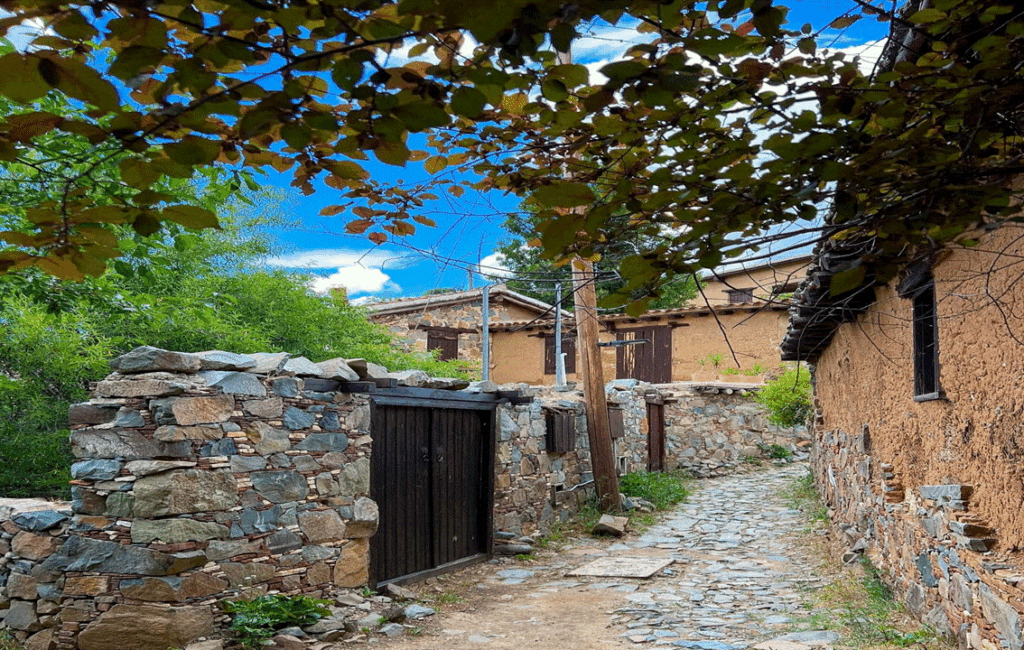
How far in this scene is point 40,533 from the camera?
5.62 m

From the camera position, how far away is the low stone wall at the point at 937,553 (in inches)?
152

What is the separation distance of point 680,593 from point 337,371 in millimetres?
3676

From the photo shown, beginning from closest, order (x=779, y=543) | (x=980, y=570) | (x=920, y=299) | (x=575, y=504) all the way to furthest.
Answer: (x=980, y=570), (x=920, y=299), (x=779, y=543), (x=575, y=504)

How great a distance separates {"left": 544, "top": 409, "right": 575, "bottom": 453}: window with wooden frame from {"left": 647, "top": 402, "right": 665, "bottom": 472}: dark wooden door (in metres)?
5.78

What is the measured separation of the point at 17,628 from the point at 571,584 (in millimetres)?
4582

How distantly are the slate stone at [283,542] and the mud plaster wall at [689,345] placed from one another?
39.4ft

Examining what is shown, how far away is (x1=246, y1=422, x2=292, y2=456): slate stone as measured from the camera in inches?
232

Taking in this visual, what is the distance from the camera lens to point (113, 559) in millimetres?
5414

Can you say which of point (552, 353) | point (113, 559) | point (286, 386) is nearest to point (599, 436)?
point (286, 386)

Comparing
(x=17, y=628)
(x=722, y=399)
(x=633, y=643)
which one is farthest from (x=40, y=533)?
(x=722, y=399)

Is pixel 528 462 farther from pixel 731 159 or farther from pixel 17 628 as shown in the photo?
pixel 731 159

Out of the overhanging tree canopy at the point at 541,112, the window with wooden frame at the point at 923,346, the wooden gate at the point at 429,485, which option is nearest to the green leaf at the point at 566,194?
the overhanging tree canopy at the point at 541,112

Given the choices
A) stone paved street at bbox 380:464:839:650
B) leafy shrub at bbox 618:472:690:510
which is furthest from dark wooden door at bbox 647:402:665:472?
stone paved street at bbox 380:464:839:650

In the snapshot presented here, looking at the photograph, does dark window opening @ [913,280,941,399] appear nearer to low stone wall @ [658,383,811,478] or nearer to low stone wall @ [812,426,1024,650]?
low stone wall @ [812,426,1024,650]
